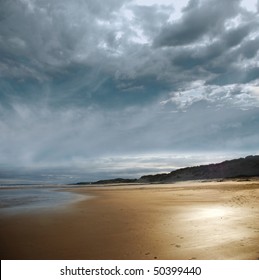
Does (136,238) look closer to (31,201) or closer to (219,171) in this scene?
(31,201)

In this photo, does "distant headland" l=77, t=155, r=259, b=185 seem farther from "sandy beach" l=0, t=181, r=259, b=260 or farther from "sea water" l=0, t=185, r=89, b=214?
"sandy beach" l=0, t=181, r=259, b=260

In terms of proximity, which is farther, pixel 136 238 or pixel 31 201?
pixel 31 201

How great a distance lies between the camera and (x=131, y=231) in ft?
31.4

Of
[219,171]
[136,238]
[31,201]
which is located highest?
[219,171]

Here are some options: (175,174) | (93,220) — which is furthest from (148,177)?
(93,220)

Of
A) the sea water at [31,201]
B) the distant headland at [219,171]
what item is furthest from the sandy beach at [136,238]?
the distant headland at [219,171]

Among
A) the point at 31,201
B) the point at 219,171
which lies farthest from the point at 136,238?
the point at 219,171

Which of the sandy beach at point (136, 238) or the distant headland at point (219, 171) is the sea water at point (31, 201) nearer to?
the sandy beach at point (136, 238)

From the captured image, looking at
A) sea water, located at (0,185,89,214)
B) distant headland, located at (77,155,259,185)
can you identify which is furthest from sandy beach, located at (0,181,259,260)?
distant headland, located at (77,155,259,185)

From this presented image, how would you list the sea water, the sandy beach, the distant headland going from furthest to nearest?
the distant headland
the sea water
the sandy beach

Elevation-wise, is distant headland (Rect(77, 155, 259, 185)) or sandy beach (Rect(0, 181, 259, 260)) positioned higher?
distant headland (Rect(77, 155, 259, 185))
